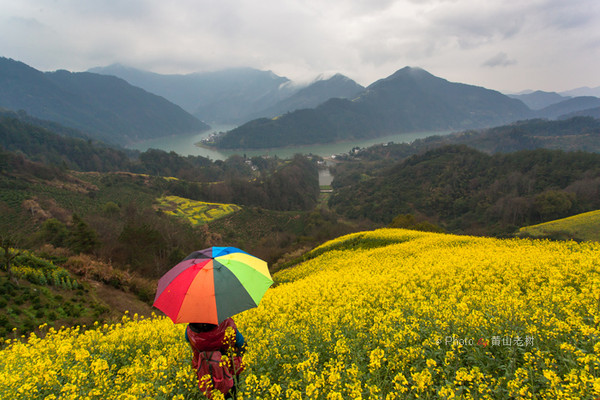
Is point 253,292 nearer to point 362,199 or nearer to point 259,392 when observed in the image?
point 259,392

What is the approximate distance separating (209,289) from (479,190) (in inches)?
3277

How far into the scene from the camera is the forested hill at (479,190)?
4659 centimetres

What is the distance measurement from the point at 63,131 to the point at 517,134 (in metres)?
257

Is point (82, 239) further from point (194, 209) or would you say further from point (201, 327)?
point (194, 209)

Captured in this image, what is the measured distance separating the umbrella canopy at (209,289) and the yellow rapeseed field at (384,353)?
0.83 metres

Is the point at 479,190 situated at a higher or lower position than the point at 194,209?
lower

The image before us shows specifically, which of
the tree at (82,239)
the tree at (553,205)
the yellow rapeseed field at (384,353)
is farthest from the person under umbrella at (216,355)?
the tree at (553,205)

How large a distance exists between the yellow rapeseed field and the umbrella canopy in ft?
2.71

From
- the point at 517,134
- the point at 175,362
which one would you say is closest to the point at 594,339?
the point at 175,362

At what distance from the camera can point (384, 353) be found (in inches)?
143

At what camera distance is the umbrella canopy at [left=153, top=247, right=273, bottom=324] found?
3.43 m

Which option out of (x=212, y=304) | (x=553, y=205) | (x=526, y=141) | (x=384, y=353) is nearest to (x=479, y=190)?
(x=553, y=205)

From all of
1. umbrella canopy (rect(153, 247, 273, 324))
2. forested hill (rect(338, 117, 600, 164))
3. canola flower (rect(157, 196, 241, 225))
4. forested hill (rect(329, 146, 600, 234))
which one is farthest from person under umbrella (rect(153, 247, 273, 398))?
forested hill (rect(338, 117, 600, 164))

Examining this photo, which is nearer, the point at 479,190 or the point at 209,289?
the point at 209,289
